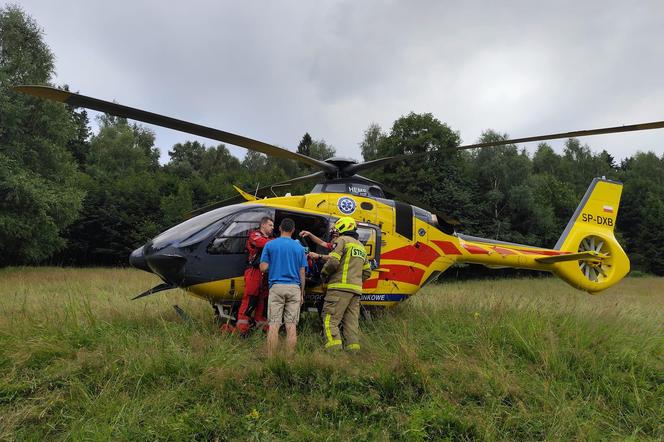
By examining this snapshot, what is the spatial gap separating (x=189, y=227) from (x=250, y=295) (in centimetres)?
151

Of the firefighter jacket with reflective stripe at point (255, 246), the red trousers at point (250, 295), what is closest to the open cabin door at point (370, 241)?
the firefighter jacket with reflective stripe at point (255, 246)

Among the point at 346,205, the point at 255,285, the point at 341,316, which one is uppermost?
the point at 346,205

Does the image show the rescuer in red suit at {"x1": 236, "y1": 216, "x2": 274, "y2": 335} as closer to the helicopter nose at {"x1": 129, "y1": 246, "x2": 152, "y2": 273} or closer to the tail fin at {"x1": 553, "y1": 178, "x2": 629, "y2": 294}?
the helicopter nose at {"x1": 129, "y1": 246, "x2": 152, "y2": 273}

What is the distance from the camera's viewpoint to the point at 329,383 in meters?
5.14

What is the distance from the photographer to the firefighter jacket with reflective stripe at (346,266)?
642 centimetres

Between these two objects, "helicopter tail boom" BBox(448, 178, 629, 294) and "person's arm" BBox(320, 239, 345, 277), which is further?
"helicopter tail boom" BBox(448, 178, 629, 294)

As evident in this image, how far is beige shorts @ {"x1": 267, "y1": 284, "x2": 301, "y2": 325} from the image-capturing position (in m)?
6.00

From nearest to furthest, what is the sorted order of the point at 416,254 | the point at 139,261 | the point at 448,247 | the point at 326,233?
the point at 139,261, the point at 326,233, the point at 416,254, the point at 448,247

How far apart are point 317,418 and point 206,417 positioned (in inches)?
45.8

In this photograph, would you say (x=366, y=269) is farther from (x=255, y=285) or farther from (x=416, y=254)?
(x=416, y=254)

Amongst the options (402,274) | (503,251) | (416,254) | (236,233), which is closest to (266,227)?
(236,233)

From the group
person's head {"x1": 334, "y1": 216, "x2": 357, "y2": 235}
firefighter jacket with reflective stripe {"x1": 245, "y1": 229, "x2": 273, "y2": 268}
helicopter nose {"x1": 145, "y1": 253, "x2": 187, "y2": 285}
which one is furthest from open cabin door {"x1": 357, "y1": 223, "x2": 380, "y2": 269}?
helicopter nose {"x1": 145, "y1": 253, "x2": 187, "y2": 285}

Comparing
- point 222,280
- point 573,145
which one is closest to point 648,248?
point 573,145

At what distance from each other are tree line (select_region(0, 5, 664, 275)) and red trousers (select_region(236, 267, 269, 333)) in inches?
150
